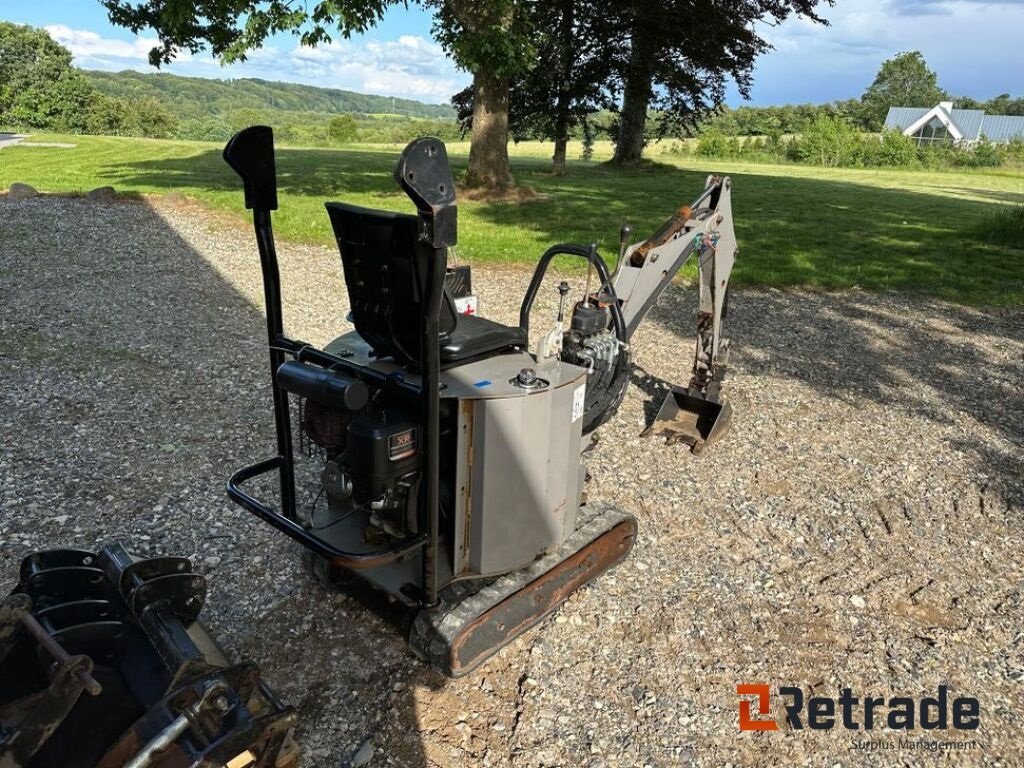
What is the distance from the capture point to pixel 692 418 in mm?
5504

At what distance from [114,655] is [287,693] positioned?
76 cm

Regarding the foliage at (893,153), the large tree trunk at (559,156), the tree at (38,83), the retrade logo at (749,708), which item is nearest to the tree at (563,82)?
the large tree trunk at (559,156)

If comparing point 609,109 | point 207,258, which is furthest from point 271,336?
point 609,109

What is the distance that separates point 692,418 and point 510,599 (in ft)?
9.52

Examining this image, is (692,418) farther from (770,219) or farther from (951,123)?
(951,123)

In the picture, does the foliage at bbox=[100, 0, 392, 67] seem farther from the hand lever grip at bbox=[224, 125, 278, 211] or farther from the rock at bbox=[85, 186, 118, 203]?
the hand lever grip at bbox=[224, 125, 278, 211]

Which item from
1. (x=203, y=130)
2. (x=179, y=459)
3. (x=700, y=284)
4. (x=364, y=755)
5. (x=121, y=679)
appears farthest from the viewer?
(x=203, y=130)

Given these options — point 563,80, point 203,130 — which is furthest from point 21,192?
point 203,130

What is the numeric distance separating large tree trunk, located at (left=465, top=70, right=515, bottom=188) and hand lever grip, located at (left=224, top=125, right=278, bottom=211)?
1354 cm

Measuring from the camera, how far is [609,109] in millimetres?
26891

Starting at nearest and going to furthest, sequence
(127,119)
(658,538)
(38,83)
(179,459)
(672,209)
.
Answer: (658,538), (179,459), (672,209), (127,119), (38,83)

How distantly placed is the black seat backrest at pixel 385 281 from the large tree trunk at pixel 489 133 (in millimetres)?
13799

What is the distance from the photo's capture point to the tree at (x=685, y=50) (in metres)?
21.6

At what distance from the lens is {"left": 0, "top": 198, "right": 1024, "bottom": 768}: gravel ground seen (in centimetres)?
286
